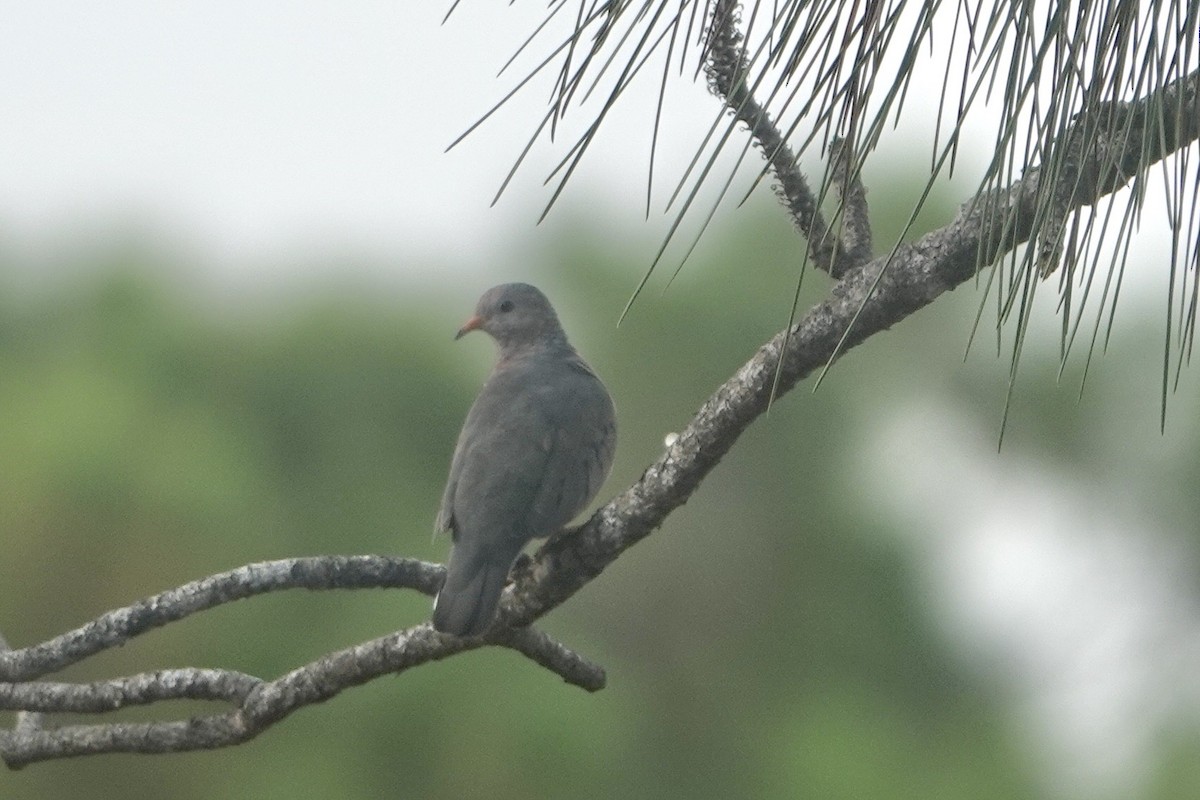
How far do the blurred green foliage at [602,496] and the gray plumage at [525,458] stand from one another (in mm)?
8800

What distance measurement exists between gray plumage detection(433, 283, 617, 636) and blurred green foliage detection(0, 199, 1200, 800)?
8800mm

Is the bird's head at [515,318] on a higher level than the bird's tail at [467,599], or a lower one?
higher

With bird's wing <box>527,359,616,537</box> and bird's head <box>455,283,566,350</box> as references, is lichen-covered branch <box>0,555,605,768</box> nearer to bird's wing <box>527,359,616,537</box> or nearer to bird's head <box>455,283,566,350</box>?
bird's wing <box>527,359,616,537</box>

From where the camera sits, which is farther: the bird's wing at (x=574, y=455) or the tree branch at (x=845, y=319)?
the bird's wing at (x=574, y=455)

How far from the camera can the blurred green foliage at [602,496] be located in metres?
13.3

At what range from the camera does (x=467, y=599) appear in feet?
10.2

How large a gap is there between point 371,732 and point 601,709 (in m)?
2.77

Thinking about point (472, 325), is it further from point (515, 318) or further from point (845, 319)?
point (845, 319)

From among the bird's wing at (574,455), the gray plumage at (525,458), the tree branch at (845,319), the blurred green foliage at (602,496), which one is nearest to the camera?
the tree branch at (845,319)

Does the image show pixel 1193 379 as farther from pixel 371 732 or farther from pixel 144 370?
pixel 144 370

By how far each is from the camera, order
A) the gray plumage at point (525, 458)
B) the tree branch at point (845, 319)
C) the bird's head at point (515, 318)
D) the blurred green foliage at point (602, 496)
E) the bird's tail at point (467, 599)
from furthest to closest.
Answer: the blurred green foliage at point (602, 496) < the bird's head at point (515, 318) < the gray plumage at point (525, 458) < the bird's tail at point (467, 599) < the tree branch at point (845, 319)

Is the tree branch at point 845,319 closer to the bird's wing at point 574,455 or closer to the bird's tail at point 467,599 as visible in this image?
the bird's tail at point 467,599

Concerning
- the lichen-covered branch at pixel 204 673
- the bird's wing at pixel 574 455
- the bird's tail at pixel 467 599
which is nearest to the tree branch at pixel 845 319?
the bird's tail at pixel 467 599

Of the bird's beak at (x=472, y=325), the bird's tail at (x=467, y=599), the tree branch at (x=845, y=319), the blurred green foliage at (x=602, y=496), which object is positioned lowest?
the bird's tail at (x=467, y=599)
